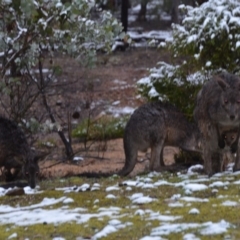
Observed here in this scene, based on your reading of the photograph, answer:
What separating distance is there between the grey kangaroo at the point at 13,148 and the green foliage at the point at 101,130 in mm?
4949

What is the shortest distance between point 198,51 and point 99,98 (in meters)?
9.63

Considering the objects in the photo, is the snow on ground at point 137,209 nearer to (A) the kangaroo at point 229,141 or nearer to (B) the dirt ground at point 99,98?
(A) the kangaroo at point 229,141

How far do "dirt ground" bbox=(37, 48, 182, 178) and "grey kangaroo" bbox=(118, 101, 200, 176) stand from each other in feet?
2.79

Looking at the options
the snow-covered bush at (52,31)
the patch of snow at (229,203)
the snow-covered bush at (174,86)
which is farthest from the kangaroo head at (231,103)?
the snow-covered bush at (174,86)

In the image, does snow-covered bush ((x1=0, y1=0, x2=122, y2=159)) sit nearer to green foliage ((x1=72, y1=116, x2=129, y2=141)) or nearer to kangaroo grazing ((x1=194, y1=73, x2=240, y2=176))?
kangaroo grazing ((x1=194, y1=73, x2=240, y2=176))

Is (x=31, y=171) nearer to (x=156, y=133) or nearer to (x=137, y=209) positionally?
(x=156, y=133)

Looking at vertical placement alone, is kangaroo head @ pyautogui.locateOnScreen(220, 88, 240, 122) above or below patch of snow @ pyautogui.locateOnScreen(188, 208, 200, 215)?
above

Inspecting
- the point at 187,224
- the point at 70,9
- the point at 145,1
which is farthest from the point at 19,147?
the point at 145,1

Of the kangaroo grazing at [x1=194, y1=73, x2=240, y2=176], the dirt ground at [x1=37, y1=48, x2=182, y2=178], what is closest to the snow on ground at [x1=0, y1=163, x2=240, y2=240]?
the kangaroo grazing at [x1=194, y1=73, x2=240, y2=176]

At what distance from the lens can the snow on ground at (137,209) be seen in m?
6.08

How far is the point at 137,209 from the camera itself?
6918mm

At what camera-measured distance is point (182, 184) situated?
26.5ft

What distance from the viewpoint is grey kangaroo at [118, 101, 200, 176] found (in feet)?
34.4

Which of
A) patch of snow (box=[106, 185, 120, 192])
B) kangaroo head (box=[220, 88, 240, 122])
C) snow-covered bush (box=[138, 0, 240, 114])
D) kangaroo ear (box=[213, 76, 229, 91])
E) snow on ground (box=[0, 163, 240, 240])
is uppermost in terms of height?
snow-covered bush (box=[138, 0, 240, 114])
